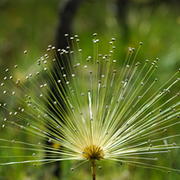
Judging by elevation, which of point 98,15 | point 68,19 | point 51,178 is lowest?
point 51,178

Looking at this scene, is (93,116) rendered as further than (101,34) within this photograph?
No

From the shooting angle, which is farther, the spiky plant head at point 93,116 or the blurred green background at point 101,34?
the blurred green background at point 101,34

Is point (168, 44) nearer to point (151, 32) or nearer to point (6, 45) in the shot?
point (151, 32)

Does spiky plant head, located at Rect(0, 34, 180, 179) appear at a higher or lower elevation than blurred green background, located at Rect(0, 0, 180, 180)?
lower

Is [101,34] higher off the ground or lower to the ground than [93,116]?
higher

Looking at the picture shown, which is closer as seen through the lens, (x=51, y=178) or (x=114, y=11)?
(x=51, y=178)

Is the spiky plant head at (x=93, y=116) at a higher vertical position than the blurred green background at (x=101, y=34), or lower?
lower

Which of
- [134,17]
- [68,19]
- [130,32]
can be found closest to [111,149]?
[68,19]

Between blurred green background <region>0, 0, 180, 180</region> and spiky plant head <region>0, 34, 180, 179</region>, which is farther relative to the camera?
blurred green background <region>0, 0, 180, 180</region>
